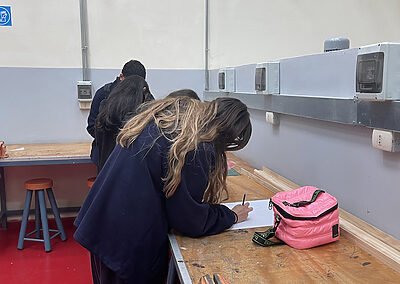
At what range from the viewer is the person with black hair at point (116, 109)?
225 centimetres

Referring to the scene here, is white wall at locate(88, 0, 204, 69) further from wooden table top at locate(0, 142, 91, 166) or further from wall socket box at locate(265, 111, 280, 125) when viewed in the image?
wall socket box at locate(265, 111, 280, 125)

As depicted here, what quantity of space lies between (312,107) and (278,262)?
709mm

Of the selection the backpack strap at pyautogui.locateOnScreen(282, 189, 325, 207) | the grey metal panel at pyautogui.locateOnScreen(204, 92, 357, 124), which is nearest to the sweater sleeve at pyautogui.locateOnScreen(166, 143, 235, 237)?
the backpack strap at pyautogui.locateOnScreen(282, 189, 325, 207)

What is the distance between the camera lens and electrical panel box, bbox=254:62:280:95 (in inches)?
80.0

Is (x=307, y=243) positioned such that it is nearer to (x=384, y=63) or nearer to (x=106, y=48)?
(x=384, y=63)

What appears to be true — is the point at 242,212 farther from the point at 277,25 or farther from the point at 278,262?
the point at 277,25

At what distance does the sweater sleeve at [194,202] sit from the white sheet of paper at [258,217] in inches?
5.7

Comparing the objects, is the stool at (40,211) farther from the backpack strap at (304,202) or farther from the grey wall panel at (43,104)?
the backpack strap at (304,202)

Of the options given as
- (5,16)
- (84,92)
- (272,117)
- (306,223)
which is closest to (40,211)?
(84,92)

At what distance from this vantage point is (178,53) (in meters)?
3.82

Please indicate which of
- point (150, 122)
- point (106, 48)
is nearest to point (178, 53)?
point (106, 48)

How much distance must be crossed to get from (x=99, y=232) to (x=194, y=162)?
1.35 ft

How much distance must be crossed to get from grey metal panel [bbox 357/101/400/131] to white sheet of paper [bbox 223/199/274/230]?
0.50 metres

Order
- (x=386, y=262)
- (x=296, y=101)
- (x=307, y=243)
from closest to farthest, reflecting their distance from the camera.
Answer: (x=386, y=262)
(x=307, y=243)
(x=296, y=101)
